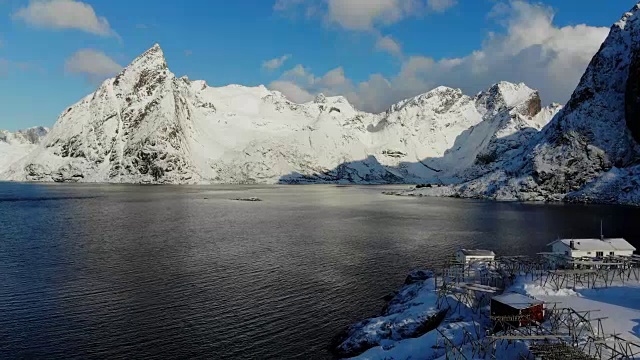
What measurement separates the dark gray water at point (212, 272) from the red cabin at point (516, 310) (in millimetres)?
13394

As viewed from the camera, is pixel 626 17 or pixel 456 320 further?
pixel 626 17

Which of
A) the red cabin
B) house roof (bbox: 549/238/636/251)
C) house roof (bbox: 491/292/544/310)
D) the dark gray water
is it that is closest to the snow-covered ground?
the red cabin

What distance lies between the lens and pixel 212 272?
60.2 m

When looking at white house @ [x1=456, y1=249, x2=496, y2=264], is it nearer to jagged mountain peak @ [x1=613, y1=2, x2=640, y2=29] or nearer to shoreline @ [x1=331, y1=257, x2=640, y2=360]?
shoreline @ [x1=331, y1=257, x2=640, y2=360]

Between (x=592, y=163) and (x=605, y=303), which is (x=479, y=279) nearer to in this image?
(x=605, y=303)

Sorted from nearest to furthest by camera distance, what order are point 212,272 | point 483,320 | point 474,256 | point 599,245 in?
point 483,320 → point 474,256 → point 599,245 → point 212,272

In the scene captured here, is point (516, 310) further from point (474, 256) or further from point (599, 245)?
point (599, 245)

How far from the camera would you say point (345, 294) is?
51.4 m

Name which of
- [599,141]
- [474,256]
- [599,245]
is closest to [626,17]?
[599,141]

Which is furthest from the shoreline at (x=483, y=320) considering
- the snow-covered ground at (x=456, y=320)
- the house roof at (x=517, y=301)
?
the house roof at (x=517, y=301)

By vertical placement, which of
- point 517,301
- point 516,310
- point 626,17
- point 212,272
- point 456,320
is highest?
point 626,17

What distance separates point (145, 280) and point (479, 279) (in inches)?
1495

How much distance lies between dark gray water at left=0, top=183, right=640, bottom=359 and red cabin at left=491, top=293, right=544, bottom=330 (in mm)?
13394

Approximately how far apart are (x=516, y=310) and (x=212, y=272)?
127 feet
